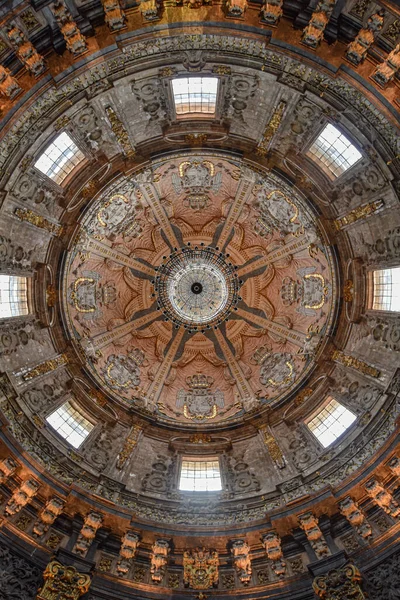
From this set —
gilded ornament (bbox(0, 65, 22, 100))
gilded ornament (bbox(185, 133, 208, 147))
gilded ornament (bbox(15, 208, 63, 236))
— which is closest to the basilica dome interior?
gilded ornament (bbox(0, 65, 22, 100))

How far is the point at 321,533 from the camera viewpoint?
2012cm

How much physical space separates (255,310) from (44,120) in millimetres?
18763

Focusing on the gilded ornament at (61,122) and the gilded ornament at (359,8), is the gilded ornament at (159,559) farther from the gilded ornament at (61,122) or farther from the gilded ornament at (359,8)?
the gilded ornament at (359,8)

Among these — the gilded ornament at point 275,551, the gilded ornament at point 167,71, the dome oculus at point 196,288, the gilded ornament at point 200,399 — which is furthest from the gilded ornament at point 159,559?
the gilded ornament at point 167,71

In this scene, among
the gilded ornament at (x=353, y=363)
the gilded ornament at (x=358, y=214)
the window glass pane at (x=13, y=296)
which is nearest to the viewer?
the gilded ornament at (x=358, y=214)

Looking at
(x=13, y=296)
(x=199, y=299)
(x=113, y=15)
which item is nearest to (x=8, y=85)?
(x=113, y=15)

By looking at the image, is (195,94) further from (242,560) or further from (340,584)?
(340,584)

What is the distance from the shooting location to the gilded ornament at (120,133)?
76.9 ft

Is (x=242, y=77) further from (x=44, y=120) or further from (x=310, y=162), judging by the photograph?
(x=44, y=120)

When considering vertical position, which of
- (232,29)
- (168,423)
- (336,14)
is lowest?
(168,423)

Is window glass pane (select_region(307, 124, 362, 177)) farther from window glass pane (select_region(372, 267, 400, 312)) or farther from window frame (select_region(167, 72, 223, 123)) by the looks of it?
window glass pane (select_region(372, 267, 400, 312))

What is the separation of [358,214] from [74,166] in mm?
14922

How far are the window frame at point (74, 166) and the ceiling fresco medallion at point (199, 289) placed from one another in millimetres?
1984

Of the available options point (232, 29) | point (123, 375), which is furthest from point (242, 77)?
point (123, 375)
